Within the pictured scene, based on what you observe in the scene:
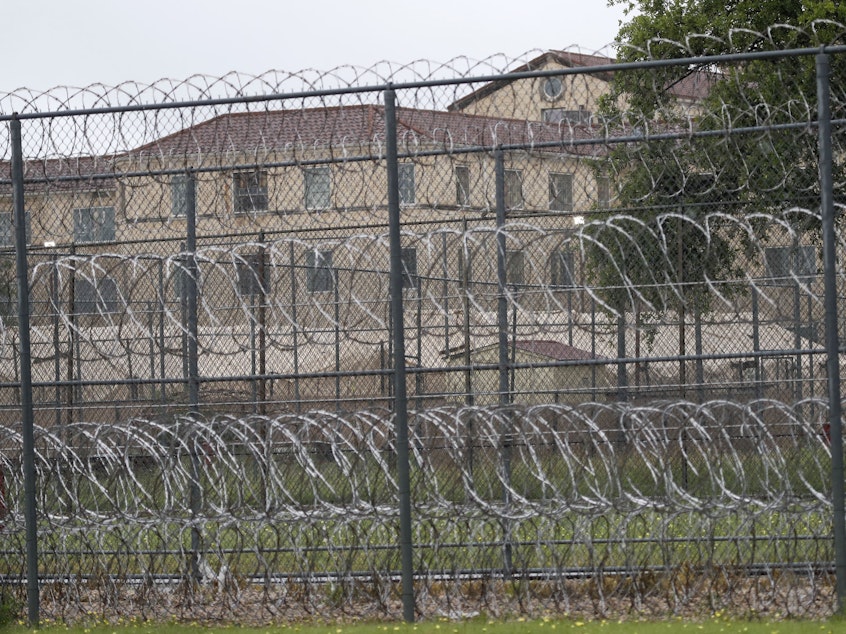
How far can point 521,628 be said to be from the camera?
758 cm

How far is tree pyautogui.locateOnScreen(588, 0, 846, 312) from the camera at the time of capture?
1054cm

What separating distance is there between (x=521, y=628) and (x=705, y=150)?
3.76 metres

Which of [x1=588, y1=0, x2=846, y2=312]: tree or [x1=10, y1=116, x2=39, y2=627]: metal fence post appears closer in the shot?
[x1=10, y1=116, x2=39, y2=627]: metal fence post

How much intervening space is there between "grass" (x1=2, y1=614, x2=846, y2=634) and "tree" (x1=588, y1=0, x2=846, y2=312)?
2393mm

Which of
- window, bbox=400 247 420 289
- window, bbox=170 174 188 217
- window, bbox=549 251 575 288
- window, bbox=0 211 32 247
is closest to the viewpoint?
window, bbox=549 251 575 288

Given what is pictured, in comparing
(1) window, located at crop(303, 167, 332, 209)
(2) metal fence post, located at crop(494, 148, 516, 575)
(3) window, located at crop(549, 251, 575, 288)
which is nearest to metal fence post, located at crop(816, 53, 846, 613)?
(3) window, located at crop(549, 251, 575, 288)

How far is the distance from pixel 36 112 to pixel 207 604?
3.23 metres

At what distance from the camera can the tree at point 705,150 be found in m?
10.5

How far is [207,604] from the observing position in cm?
847

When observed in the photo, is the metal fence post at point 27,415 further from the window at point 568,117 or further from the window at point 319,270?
the window at point 568,117

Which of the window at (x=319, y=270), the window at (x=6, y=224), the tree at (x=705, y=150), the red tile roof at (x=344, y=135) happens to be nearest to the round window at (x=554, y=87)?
the red tile roof at (x=344, y=135)

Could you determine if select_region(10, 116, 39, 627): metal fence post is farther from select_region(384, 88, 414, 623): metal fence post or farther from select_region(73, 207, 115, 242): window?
select_region(384, 88, 414, 623): metal fence post

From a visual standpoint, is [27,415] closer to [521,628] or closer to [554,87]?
[521,628]

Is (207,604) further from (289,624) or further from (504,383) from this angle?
(504,383)
